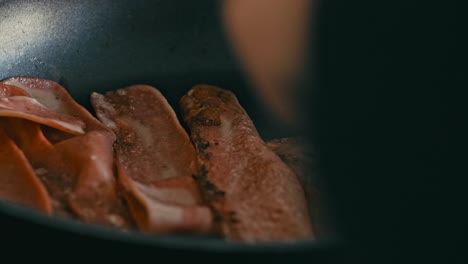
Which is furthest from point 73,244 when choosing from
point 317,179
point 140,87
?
point 140,87

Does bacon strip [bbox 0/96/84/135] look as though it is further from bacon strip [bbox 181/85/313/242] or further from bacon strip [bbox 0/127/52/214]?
bacon strip [bbox 181/85/313/242]

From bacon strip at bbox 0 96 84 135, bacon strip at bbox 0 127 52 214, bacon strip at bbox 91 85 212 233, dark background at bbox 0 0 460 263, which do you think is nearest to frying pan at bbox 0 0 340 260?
dark background at bbox 0 0 460 263

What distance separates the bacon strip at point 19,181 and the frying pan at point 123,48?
0.46 m

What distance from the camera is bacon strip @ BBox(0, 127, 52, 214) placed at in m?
1.60

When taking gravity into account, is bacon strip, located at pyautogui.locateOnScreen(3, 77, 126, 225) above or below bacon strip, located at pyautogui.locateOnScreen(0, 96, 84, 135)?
below

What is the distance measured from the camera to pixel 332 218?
155 cm

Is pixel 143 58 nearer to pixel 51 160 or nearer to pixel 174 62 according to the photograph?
pixel 174 62

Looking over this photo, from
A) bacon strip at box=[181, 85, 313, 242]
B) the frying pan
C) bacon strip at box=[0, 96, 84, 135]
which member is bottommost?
bacon strip at box=[181, 85, 313, 242]

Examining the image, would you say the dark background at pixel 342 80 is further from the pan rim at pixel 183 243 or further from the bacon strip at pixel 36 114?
the bacon strip at pixel 36 114

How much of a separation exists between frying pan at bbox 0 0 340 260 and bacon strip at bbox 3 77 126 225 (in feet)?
0.90

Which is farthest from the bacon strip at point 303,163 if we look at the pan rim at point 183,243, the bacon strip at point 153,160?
the pan rim at point 183,243

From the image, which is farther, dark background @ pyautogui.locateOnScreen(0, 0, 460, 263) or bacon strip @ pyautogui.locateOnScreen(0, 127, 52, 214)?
bacon strip @ pyautogui.locateOnScreen(0, 127, 52, 214)

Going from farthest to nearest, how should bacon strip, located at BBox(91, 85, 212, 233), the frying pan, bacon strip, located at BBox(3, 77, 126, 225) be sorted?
1. the frying pan
2. bacon strip, located at BBox(3, 77, 126, 225)
3. bacon strip, located at BBox(91, 85, 212, 233)

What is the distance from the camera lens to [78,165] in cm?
Answer: 177
